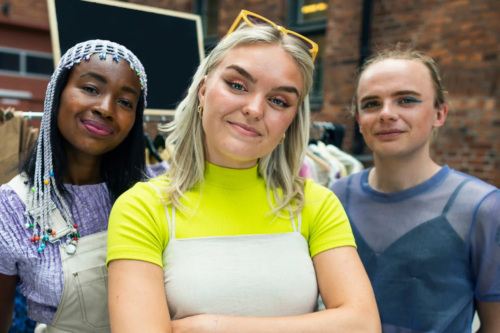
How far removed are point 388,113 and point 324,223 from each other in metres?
0.69

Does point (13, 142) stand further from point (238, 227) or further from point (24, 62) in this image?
point (24, 62)

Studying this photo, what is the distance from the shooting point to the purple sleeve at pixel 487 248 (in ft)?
5.05

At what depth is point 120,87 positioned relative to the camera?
1.42 m

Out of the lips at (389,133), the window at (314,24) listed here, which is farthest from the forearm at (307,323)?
the window at (314,24)

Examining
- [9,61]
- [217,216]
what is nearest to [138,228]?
[217,216]

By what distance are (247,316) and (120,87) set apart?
2.77 feet

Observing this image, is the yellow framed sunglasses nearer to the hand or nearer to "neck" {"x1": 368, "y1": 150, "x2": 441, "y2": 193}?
"neck" {"x1": 368, "y1": 150, "x2": 441, "y2": 193}

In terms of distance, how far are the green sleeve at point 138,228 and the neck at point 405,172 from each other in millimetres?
1037

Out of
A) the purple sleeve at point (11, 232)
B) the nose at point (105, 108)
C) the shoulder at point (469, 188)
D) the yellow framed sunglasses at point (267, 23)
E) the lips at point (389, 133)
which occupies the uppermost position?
the yellow framed sunglasses at point (267, 23)

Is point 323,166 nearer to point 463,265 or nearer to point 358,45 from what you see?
point 463,265

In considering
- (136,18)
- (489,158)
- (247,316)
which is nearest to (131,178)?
(247,316)

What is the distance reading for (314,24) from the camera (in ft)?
18.5

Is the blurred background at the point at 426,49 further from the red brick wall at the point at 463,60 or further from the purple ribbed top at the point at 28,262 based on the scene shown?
the purple ribbed top at the point at 28,262

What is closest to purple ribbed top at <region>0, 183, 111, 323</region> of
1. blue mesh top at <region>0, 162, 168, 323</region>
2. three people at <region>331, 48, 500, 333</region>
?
blue mesh top at <region>0, 162, 168, 323</region>
